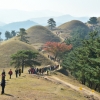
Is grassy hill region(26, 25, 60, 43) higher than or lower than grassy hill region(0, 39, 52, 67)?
higher

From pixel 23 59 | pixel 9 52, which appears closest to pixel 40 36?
pixel 9 52

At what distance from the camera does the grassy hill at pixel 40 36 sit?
146 m

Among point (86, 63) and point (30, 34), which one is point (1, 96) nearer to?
point (86, 63)

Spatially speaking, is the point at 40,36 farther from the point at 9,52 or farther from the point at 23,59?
the point at 23,59

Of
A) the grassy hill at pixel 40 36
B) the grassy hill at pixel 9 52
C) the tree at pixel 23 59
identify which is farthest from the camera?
the grassy hill at pixel 40 36

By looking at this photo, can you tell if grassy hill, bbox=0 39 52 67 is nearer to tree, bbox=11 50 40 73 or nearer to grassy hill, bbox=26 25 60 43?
Answer: tree, bbox=11 50 40 73

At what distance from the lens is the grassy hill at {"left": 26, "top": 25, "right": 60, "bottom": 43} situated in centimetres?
14560

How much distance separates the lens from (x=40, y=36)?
151125mm

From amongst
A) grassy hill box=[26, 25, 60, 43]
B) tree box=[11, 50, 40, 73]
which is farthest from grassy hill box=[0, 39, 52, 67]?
grassy hill box=[26, 25, 60, 43]

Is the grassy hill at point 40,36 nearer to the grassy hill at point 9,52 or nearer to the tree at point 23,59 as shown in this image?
the grassy hill at point 9,52

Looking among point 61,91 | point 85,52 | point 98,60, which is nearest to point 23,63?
point 85,52

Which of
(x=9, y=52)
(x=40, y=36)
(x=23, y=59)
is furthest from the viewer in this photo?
(x=40, y=36)

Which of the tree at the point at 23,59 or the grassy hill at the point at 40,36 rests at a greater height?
the grassy hill at the point at 40,36

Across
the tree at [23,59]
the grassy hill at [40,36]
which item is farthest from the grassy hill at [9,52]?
the grassy hill at [40,36]
